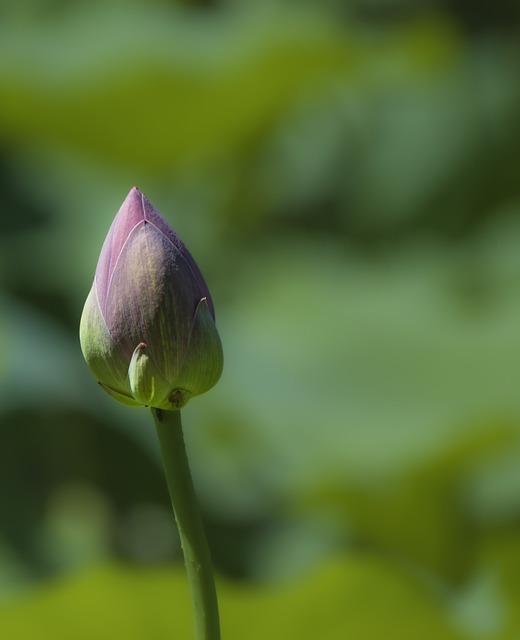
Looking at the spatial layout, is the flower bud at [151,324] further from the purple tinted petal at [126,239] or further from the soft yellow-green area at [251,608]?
the soft yellow-green area at [251,608]

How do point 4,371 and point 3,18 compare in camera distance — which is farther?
point 3,18

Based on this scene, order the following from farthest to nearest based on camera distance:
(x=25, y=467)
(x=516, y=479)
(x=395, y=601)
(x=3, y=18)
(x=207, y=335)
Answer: (x=3, y=18) → (x=25, y=467) → (x=516, y=479) → (x=395, y=601) → (x=207, y=335)

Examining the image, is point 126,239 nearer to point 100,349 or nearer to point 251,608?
point 100,349

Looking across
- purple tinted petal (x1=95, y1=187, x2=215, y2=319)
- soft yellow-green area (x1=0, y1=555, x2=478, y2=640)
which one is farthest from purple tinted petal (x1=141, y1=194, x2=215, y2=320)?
soft yellow-green area (x1=0, y1=555, x2=478, y2=640)

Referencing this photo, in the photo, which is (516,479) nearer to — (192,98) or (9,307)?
(9,307)

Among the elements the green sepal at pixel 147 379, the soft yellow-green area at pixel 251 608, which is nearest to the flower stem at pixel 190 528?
the green sepal at pixel 147 379

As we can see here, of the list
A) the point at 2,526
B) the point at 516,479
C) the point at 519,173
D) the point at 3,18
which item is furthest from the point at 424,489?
the point at 3,18

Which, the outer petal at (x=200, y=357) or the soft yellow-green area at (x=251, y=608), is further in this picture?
the soft yellow-green area at (x=251, y=608)
